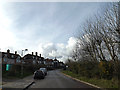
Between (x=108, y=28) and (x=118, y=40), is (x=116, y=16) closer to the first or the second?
(x=108, y=28)

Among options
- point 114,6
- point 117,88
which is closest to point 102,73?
point 117,88

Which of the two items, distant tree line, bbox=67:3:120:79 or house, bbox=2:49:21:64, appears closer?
distant tree line, bbox=67:3:120:79

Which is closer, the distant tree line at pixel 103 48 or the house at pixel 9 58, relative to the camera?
the distant tree line at pixel 103 48

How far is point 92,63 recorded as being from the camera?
64.3 feet

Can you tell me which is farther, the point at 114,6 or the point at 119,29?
the point at 114,6

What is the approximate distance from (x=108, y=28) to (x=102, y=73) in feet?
17.0

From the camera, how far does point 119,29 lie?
1357 cm

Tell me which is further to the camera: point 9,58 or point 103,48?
point 9,58

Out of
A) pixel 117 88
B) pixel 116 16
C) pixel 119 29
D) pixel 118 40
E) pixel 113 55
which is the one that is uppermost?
pixel 116 16

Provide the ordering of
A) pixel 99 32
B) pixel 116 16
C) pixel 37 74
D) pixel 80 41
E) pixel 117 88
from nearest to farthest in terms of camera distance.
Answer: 1. pixel 117 88
2. pixel 116 16
3. pixel 99 32
4. pixel 37 74
5. pixel 80 41

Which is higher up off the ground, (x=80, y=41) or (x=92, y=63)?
(x=80, y=41)

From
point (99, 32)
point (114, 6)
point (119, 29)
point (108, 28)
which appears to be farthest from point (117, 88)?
point (99, 32)

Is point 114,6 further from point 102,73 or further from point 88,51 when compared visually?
point 88,51

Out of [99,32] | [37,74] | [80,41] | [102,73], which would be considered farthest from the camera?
[80,41]
